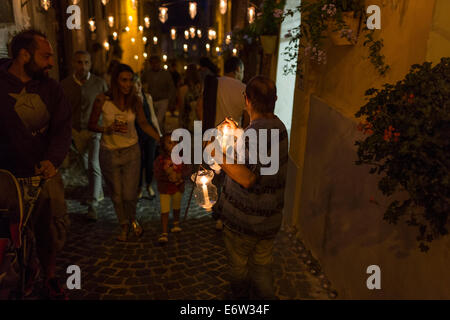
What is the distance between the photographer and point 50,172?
3354 mm

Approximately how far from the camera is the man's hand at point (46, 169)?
334 cm

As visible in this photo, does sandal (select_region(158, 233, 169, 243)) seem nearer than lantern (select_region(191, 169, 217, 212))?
No

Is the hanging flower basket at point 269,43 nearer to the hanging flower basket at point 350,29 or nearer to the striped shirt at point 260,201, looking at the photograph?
the hanging flower basket at point 350,29

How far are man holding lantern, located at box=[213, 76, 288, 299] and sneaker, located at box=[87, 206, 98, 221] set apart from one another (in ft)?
9.92

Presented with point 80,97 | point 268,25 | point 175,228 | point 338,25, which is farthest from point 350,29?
point 80,97

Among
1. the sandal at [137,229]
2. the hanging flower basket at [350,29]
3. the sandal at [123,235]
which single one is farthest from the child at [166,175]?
the hanging flower basket at [350,29]

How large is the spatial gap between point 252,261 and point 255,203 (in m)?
0.60

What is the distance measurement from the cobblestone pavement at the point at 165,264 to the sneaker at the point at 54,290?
14cm

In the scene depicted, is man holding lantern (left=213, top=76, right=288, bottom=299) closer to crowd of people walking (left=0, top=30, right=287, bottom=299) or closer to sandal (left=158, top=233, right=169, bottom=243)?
crowd of people walking (left=0, top=30, right=287, bottom=299)

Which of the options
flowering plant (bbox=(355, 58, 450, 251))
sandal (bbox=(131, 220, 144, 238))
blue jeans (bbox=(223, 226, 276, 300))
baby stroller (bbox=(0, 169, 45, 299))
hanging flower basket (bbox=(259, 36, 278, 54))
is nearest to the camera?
flowering plant (bbox=(355, 58, 450, 251))

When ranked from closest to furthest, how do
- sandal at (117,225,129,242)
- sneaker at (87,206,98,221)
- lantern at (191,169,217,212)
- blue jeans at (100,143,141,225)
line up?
1. lantern at (191,169,217,212)
2. blue jeans at (100,143,141,225)
3. sandal at (117,225,129,242)
4. sneaker at (87,206,98,221)

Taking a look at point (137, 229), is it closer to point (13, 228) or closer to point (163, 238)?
point (163, 238)

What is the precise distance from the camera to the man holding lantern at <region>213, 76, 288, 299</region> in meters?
2.86

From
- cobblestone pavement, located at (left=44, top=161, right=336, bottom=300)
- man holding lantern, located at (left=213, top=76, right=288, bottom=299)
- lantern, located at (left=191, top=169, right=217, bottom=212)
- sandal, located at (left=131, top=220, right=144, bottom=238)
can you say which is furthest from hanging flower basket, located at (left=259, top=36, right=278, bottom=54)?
man holding lantern, located at (left=213, top=76, right=288, bottom=299)
